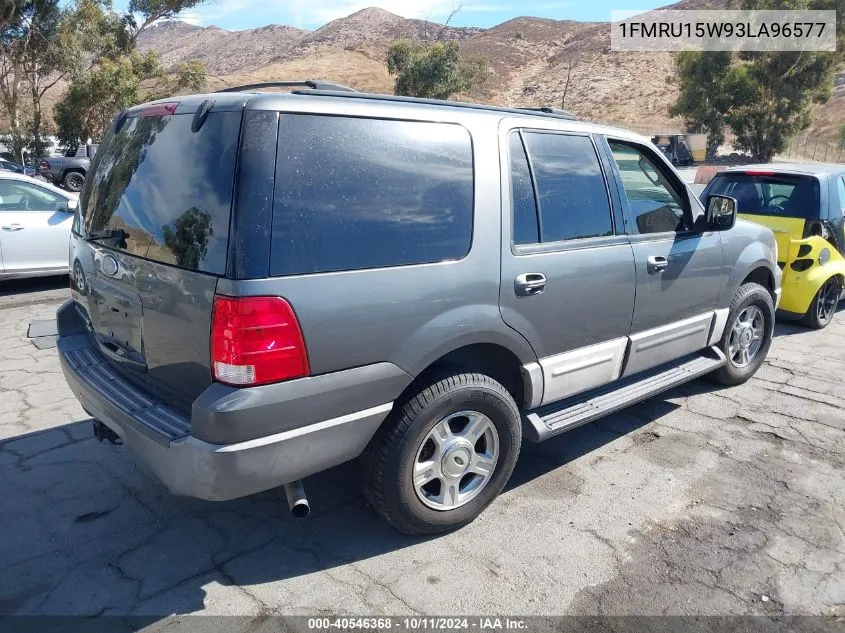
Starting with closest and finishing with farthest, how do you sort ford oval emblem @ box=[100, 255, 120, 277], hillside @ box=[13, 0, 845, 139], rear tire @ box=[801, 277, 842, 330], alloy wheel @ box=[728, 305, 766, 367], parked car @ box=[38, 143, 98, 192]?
ford oval emblem @ box=[100, 255, 120, 277], alloy wheel @ box=[728, 305, 766, 367], rear tire @ box=[801, 277, 842, 330], parked car @ box=[38, 143, 98, 192], hillside @ box=[13, 0, 845, 139]

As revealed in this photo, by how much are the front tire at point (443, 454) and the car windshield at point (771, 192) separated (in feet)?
14.1

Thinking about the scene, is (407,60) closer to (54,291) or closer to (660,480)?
(54,291)

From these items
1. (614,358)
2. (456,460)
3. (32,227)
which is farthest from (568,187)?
(32,227)

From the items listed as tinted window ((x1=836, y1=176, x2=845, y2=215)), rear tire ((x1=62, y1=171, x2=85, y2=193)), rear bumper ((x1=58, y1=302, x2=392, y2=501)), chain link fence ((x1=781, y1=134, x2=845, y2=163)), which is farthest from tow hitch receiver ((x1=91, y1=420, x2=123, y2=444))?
chain link fence ((x1=781, y1=134, x2=845, y2=163))

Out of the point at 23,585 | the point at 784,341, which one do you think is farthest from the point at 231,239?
the point at 784,341

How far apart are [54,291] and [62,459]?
5.18 m

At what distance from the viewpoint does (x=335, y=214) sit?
104 inches

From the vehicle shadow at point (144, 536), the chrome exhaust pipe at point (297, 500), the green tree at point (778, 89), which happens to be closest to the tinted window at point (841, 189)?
the vehicle shadow at point (144, 536)

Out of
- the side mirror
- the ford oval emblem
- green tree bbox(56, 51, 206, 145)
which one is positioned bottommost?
the ford oval emblem

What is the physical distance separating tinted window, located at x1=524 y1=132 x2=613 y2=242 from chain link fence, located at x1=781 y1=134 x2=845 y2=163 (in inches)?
1527

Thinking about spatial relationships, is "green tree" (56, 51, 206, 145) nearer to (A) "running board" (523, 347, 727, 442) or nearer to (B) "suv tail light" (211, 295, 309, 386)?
(A) "running board" (523, 347, 727, 442)

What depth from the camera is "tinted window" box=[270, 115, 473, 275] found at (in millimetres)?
2535

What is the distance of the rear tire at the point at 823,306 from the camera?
6.74m

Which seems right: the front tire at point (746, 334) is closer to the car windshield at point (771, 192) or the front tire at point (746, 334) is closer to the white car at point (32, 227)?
the car windshield at point (771, 192)
